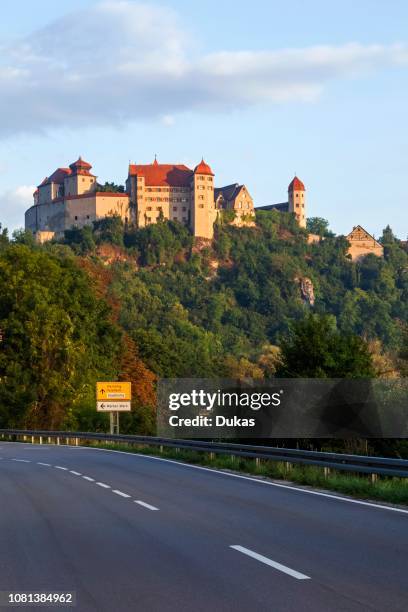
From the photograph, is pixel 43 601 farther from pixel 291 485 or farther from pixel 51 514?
pixel 291 485

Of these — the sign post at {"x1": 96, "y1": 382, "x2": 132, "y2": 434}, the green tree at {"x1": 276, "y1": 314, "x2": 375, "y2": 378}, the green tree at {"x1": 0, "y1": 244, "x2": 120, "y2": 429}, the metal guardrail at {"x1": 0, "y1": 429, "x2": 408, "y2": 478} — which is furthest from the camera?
the green tree at {"x1": 0, "y1": 244, "x2": 120, "y2": 429}

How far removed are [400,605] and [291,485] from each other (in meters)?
13.0

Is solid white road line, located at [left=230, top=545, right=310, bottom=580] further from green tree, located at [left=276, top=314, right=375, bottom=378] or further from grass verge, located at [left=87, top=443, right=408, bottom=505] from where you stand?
green tree, located at [left=276, top=314, right=375, bottom=378]

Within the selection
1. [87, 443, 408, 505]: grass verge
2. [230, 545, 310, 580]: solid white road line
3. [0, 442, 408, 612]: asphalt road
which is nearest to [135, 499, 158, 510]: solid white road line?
[0, 442, 408, 612]: asphalt road

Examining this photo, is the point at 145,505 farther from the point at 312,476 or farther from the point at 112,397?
the point at 112,397

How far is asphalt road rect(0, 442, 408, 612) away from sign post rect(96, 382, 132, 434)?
32.6m

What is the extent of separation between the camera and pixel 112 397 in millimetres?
53438

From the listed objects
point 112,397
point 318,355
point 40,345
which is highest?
point 40,345

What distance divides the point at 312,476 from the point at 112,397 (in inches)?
1307

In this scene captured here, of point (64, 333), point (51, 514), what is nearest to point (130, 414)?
point (64, 333)

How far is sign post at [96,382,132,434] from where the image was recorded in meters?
53.1

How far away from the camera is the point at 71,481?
75.1 ft

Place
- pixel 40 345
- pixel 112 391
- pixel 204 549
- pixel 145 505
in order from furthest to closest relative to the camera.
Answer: pixel 40 345 → pixel 112 391 → pixel 145 505 → pixel 204 549

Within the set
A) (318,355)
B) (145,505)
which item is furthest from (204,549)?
(318,355)
